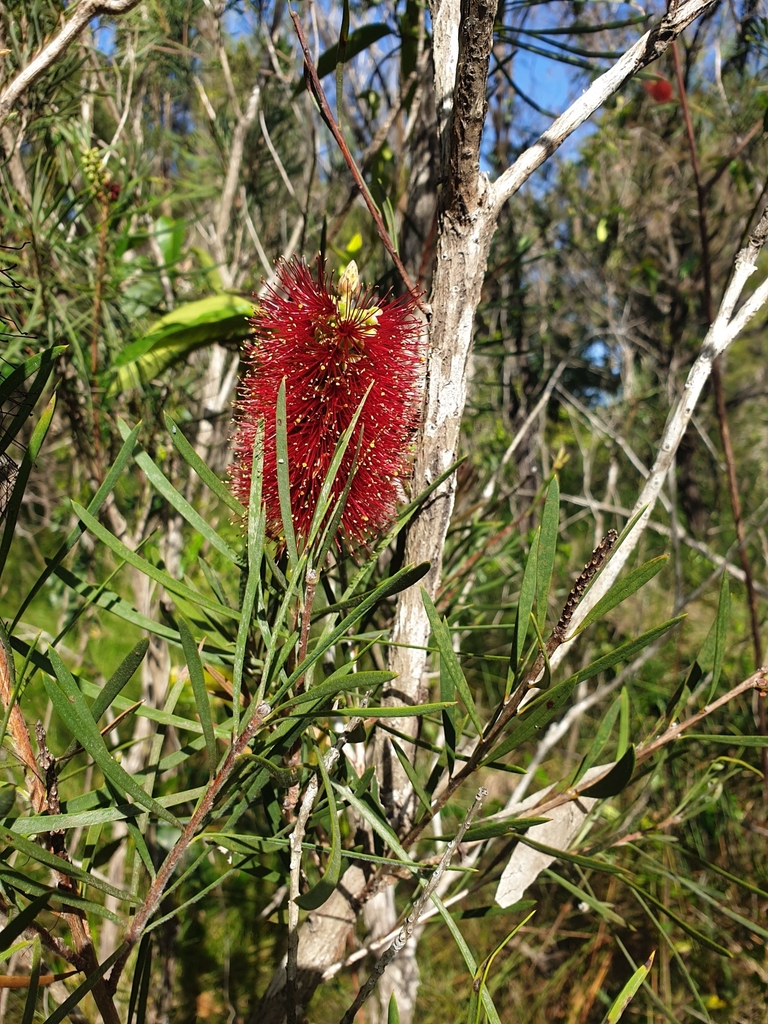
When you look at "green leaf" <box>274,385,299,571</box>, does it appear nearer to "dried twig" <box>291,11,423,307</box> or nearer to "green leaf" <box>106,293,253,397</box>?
"dried twig" <box>291,11,423,307</box>

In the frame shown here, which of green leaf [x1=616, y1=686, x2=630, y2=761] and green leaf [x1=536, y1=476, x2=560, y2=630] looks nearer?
green leaf [x1=536, y1=476, x2=560, y2=630]

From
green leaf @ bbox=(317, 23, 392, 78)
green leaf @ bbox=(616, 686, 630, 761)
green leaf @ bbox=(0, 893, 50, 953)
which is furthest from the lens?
green leaf @ bbox=(317, 23, 392, 78)

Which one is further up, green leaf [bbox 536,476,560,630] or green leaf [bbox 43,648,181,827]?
green leaf [bbox 536,476,560,630]

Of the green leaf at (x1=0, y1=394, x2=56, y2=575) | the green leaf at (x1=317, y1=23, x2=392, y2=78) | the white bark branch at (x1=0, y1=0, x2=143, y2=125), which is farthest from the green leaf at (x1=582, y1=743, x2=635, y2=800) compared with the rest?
the green leaf at (x1=317, y1=23, x2=392, y2=78)

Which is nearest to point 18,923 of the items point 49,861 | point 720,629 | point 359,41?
point 49,861

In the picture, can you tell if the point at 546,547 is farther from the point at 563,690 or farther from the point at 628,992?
the point at 628,992

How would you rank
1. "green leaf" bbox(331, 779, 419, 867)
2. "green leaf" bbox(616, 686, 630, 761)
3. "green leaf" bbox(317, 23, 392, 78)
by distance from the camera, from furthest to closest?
"green leaf" bbox(317, 23, 392, 78) < "green leaf" bbox(616, 686, 630, 761) < "green leaf" bbox(331, 779, 419, 867)

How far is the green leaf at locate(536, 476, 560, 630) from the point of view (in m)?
0.29

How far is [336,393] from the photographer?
41cm

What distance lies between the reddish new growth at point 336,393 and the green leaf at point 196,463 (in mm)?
36

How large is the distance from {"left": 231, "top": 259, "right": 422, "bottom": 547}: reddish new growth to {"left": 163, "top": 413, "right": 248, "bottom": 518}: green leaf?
0.12 feet

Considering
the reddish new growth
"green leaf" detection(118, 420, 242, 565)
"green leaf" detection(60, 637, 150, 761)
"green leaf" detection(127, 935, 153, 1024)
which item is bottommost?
"green leaf" detection(127, 935, 153, 1024)

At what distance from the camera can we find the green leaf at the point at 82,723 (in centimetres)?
25

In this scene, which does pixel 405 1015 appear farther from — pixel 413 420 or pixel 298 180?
pixel 298 180
